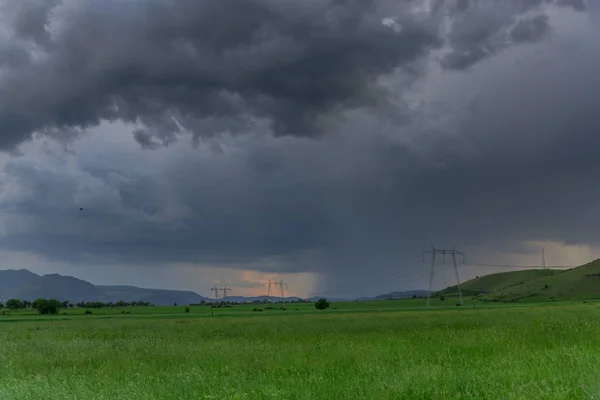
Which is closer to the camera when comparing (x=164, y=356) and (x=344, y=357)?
(x=344, y=357)

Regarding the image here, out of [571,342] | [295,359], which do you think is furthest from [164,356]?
[571,342]

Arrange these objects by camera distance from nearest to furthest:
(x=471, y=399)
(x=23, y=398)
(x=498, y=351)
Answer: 1. (x=471, y=399)
2. (x=23, y=398)
3. (x=498, y=351)

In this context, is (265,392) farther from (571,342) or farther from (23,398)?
(571,342)

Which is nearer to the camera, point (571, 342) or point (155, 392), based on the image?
point (155, 392)

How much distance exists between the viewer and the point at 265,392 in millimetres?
17875

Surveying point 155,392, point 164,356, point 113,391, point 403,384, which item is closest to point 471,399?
point 403,384

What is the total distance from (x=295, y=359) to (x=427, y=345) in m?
8.72

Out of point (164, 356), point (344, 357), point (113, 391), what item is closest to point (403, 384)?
point (344, 357)

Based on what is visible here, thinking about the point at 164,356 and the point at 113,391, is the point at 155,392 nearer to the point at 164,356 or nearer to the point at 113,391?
the point at 113,391

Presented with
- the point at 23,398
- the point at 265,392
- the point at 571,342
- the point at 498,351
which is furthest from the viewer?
the point at 571,342

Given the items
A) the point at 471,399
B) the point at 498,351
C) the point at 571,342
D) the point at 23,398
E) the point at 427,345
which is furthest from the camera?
the point at 427,345

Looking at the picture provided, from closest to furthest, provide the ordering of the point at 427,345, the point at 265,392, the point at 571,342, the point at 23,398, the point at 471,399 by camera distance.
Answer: the point at 471,399, the point at 265,392, the point at 23,398, the point at 571,342, the point at 427,345

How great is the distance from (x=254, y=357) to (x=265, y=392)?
10757mm

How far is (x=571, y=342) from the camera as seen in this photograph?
28094mm
